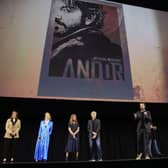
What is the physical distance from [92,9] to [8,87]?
316cm

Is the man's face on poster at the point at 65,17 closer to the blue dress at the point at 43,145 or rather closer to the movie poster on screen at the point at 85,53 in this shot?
the movie poster on screen at the point at 85,53

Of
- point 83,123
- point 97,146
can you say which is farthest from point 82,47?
point 97,146

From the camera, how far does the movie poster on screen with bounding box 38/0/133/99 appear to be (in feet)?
18.5

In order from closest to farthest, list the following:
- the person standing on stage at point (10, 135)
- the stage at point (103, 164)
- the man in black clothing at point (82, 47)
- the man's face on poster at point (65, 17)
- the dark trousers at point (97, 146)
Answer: the stage at point (103, 164) < the person standing on stage at point (10, 135) < the dark trousers at point (97, 146) < the man in black clothing at point (82, 47) < the man's face on poster at point (65, 17)

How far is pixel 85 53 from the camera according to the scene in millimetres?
6059

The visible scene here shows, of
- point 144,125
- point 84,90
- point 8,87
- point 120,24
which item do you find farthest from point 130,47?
point 8,87

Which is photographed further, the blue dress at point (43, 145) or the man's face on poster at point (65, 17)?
the man's face on poster at point (65, 17)

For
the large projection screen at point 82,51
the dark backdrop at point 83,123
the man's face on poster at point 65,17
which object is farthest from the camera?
the man's face on poster at point 65,17

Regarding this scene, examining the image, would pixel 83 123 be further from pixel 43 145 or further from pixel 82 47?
pixel 82 47

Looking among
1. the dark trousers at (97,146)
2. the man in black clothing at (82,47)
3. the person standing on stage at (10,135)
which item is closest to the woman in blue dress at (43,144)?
the person standing on stage at (10,135)

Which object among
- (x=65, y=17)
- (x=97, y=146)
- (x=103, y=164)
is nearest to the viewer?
(x=103, y=164)

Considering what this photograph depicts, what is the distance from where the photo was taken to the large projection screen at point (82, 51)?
5492 millimetres

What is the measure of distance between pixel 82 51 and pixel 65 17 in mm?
1059

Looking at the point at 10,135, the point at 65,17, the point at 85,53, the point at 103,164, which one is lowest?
the point at 103,164
